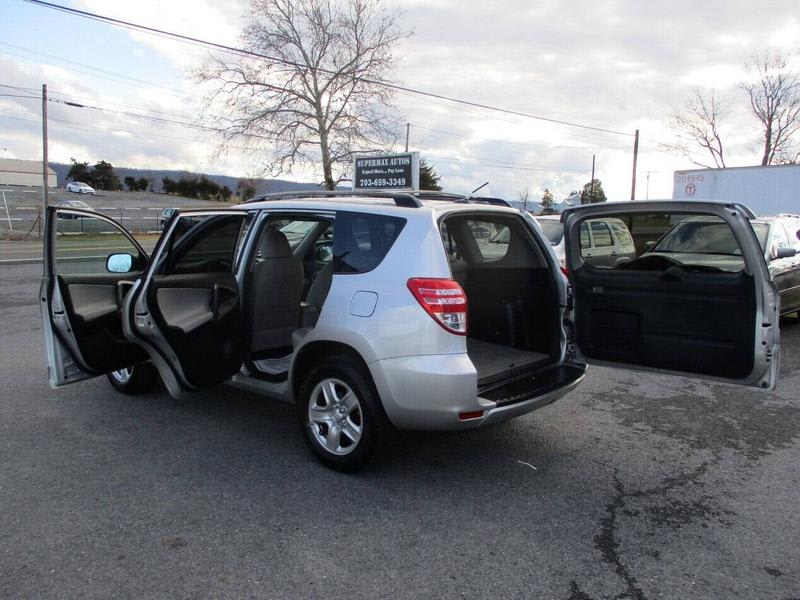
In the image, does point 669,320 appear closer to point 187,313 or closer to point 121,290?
point 187,313

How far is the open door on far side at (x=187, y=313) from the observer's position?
13.3 ft

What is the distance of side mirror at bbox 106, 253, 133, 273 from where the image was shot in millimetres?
4633

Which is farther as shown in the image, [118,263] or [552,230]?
[552,230]

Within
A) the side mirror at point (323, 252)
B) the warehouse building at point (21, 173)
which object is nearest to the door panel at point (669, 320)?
the side mirror at point (323, 252)

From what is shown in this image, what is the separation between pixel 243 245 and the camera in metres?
4.57

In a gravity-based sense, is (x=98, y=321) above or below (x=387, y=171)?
below

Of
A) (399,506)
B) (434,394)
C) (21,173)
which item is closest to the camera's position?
(434,394)

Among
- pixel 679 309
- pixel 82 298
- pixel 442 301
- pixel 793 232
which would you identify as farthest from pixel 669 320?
pixel 793 232

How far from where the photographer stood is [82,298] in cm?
434

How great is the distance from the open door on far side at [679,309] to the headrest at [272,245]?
210 centimetres

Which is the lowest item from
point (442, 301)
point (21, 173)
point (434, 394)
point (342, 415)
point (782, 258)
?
point (342, 415)

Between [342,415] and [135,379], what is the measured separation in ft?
7.92

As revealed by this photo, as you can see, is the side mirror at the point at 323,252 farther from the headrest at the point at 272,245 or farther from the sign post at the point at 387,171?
the sign post at the point at 387,171

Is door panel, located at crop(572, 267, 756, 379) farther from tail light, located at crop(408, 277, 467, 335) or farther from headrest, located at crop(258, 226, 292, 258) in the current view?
headrest, located at crop(258, 226, 292, 258)
